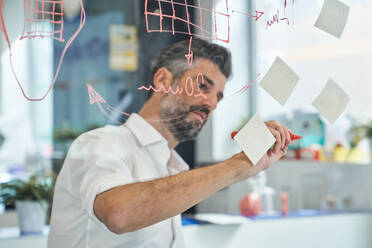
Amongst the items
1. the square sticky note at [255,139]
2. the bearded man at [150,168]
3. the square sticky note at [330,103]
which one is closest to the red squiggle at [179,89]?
the bearded man at [150,168]

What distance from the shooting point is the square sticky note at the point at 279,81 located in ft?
3.57

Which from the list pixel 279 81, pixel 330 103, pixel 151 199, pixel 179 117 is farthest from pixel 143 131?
pixel 330 103

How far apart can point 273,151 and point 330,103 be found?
0.23m

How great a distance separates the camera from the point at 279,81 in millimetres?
1100

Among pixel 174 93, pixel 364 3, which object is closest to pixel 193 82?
pixel 174 93

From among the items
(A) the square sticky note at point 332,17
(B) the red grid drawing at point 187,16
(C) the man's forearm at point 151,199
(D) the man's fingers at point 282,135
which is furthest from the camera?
(A) the square sticky note at point 332,17

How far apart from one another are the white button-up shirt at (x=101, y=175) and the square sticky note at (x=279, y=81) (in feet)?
0.84

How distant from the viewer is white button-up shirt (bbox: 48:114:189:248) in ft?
3.02

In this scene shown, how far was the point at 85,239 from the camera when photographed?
3.28ft

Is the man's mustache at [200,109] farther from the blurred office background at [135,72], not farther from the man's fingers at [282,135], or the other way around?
the man's fingers at [282,135]

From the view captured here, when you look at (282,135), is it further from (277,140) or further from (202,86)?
(202,86)

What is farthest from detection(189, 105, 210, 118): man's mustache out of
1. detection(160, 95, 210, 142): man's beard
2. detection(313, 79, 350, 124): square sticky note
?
detection(313, 79, 350, 124): square sticky note

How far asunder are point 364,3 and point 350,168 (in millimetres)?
919

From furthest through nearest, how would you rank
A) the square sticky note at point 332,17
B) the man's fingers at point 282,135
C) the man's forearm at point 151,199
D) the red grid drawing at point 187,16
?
the square sticky note at point 332,17 < the man's fingers at point 282,135 < the red grid drawing at point 187,16 < the man's forearm at point 151,199
